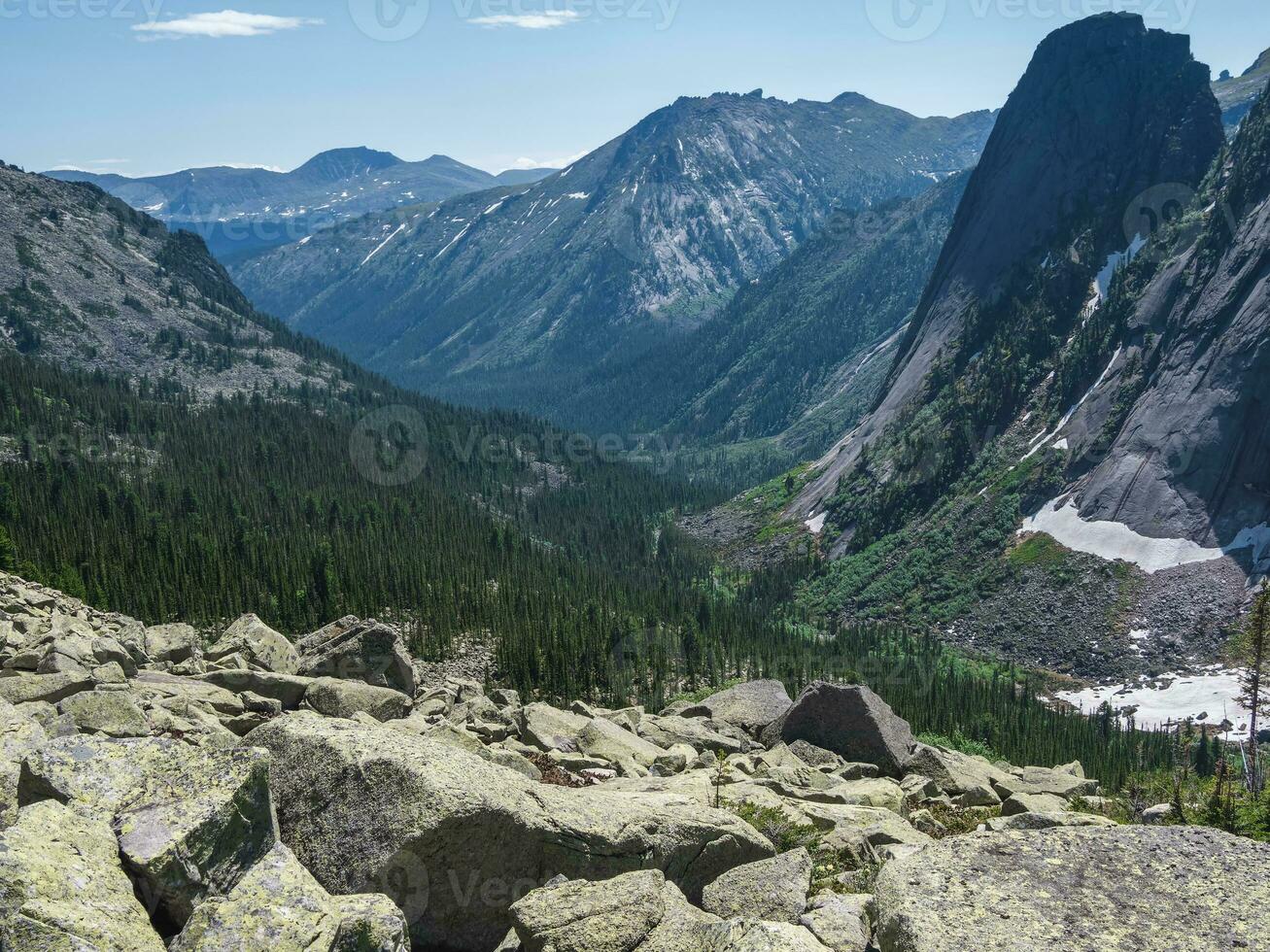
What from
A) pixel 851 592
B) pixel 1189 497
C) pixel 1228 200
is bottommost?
pixel 851 592

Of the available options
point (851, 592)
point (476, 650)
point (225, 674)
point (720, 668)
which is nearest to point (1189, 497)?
point (851, 592)

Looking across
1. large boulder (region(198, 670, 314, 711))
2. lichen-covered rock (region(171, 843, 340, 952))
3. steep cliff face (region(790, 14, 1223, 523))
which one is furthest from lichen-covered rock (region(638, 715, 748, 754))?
steep cliff face (region(790, 14, 1223, 523))

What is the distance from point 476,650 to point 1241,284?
101 metres

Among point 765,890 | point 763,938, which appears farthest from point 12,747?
point 765,890

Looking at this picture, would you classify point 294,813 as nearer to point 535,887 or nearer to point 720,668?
point 535,887

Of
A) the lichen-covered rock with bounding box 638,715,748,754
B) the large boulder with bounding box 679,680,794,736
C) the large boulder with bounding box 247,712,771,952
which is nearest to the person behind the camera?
the large boulder with bounding box 247,712,771,952

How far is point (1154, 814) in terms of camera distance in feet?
89.9

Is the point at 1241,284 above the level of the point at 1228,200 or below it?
below

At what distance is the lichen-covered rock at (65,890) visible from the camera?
11.1m

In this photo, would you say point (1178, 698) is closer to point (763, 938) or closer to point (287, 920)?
point (763, 938)

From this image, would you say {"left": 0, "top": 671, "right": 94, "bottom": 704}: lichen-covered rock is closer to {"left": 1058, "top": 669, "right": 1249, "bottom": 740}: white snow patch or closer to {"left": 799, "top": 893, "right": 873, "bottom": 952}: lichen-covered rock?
{"left": 799, "top": 893, "right": 873, "bottom": 952}: lichen-covered rock

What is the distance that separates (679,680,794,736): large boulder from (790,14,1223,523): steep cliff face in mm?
104989

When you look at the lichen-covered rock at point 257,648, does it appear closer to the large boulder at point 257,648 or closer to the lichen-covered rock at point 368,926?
the large boulder at point 257,648

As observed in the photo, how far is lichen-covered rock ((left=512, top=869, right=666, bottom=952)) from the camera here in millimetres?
14477
